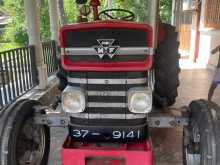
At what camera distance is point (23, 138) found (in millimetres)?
2363

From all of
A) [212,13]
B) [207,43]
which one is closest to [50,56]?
[207,43]

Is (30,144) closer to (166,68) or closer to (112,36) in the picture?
(112,36)

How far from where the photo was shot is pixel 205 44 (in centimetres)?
862

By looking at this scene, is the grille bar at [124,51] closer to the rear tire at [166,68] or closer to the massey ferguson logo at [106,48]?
the massey ferguson logo at [106,48]

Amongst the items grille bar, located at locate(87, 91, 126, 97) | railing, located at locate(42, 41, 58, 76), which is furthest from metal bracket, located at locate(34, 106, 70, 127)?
railing, located at locate(42, 41, 58, 76)

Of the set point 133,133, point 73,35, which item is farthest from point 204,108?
point 73,35

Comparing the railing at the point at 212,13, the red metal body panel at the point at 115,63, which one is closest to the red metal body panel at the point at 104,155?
the red metal body panel at the point at 115,63

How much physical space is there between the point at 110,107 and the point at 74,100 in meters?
0.26

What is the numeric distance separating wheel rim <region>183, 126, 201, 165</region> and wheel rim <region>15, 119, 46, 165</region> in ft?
3.93

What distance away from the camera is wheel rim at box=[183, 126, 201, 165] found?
222 centimetres

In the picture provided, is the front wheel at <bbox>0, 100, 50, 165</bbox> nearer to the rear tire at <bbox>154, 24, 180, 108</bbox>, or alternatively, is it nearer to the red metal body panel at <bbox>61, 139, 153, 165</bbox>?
the red metal body panel at <bbox>61, 139, 153, 165</bbox>

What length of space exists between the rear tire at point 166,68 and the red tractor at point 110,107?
1.25 metres

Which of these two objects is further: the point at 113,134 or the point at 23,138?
the point at 23,138

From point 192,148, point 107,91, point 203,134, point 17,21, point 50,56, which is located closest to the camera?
point 203,134
